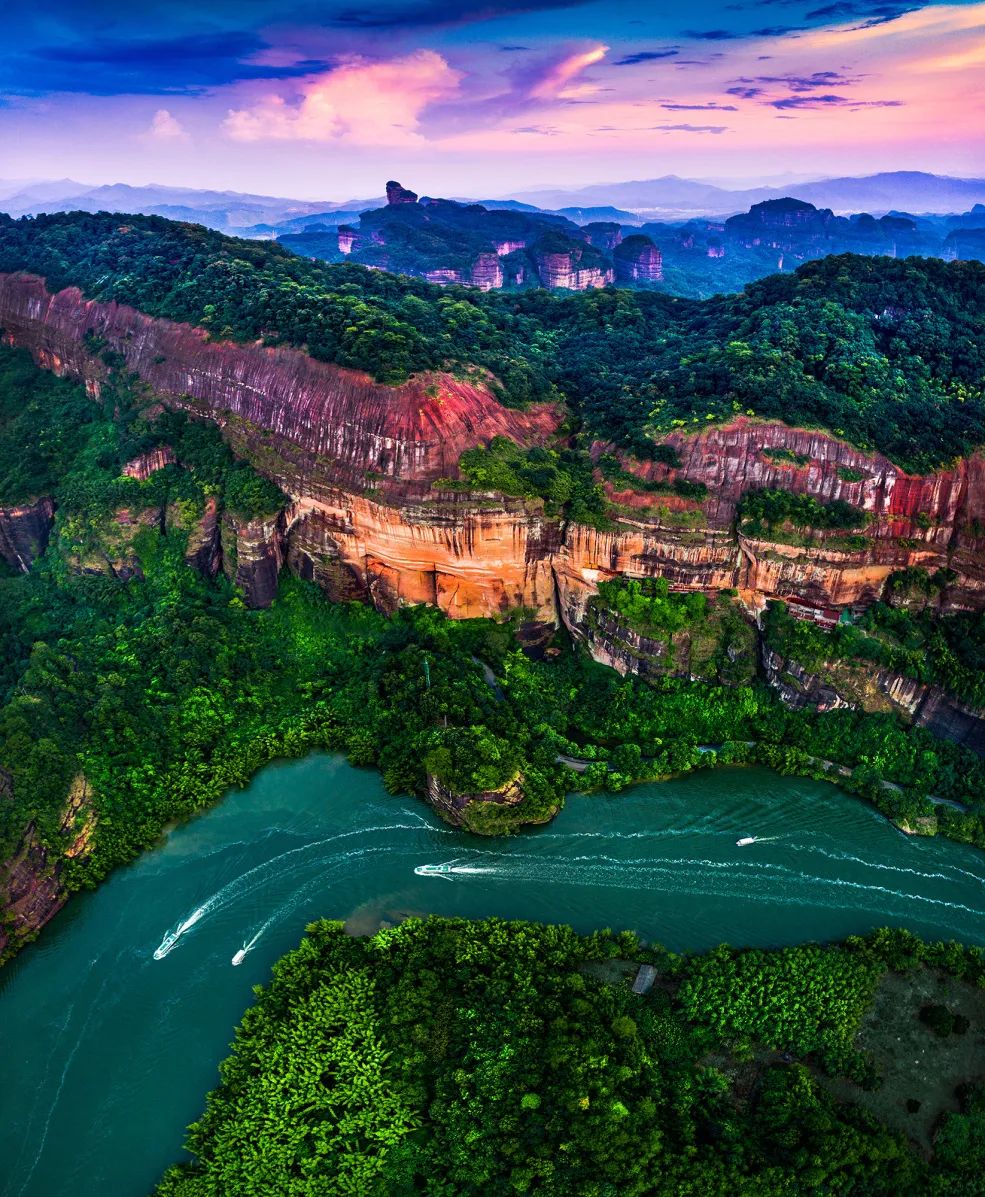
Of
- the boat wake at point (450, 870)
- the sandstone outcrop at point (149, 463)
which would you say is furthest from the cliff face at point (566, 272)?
the boat wake at point (450, 870)

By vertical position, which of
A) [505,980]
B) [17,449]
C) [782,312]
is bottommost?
[505,980]

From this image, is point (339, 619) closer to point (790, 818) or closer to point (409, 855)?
point (409, 855)

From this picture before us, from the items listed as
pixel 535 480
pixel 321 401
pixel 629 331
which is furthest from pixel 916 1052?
pixel 629 331

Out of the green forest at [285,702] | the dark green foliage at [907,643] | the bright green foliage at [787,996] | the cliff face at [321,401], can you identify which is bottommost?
the bright green foliage at [787,996]

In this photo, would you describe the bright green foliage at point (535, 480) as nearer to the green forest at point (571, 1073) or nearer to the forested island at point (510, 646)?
the forested island at point (510, 646)

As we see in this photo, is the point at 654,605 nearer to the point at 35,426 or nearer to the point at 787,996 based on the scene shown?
the point at 787,996

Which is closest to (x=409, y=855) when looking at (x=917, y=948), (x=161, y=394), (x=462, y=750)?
(x=462, y=750)
